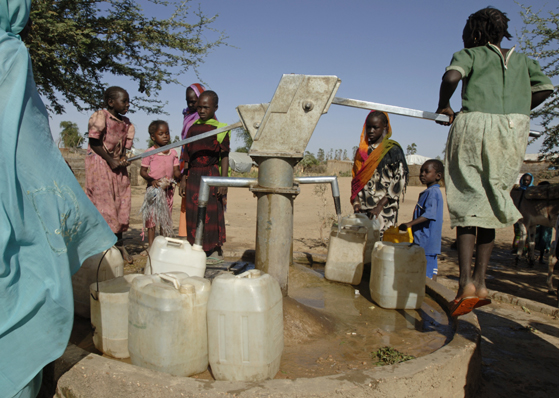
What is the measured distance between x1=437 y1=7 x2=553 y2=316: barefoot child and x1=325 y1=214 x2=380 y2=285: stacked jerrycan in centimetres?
132

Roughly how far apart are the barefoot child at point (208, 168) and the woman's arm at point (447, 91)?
7.98ft

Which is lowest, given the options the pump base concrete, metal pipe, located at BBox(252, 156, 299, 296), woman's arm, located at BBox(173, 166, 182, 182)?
the pump base concrete

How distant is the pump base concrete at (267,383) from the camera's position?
154cm

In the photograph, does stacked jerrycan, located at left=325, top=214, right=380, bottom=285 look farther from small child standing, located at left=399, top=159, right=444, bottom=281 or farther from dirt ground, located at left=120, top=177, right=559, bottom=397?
dirt ground, located at left=120, top=177, right=559, bottom=397

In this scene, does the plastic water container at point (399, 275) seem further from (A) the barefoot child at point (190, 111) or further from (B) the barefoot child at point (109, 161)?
(A) the barefoot child at point (190, 111)

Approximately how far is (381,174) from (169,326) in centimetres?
297

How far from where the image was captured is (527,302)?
12.3ft

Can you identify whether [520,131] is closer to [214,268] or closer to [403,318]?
[403,318]

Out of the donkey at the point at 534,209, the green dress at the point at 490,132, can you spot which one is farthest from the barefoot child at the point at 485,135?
the donkey at the point at 534,209

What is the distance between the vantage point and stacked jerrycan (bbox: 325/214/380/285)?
350 centimetres

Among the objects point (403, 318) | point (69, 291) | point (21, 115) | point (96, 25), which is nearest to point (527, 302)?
point (403, 318)

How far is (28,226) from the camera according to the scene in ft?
5.07

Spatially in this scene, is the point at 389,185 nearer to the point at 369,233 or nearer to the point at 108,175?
the point at 369,233

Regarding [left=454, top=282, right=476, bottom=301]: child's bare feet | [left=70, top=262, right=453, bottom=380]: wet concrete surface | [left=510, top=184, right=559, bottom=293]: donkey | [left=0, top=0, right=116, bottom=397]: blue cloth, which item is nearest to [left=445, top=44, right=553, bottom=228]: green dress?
[left=454, top=282, right=476, bottom=301]: child's bare feet
